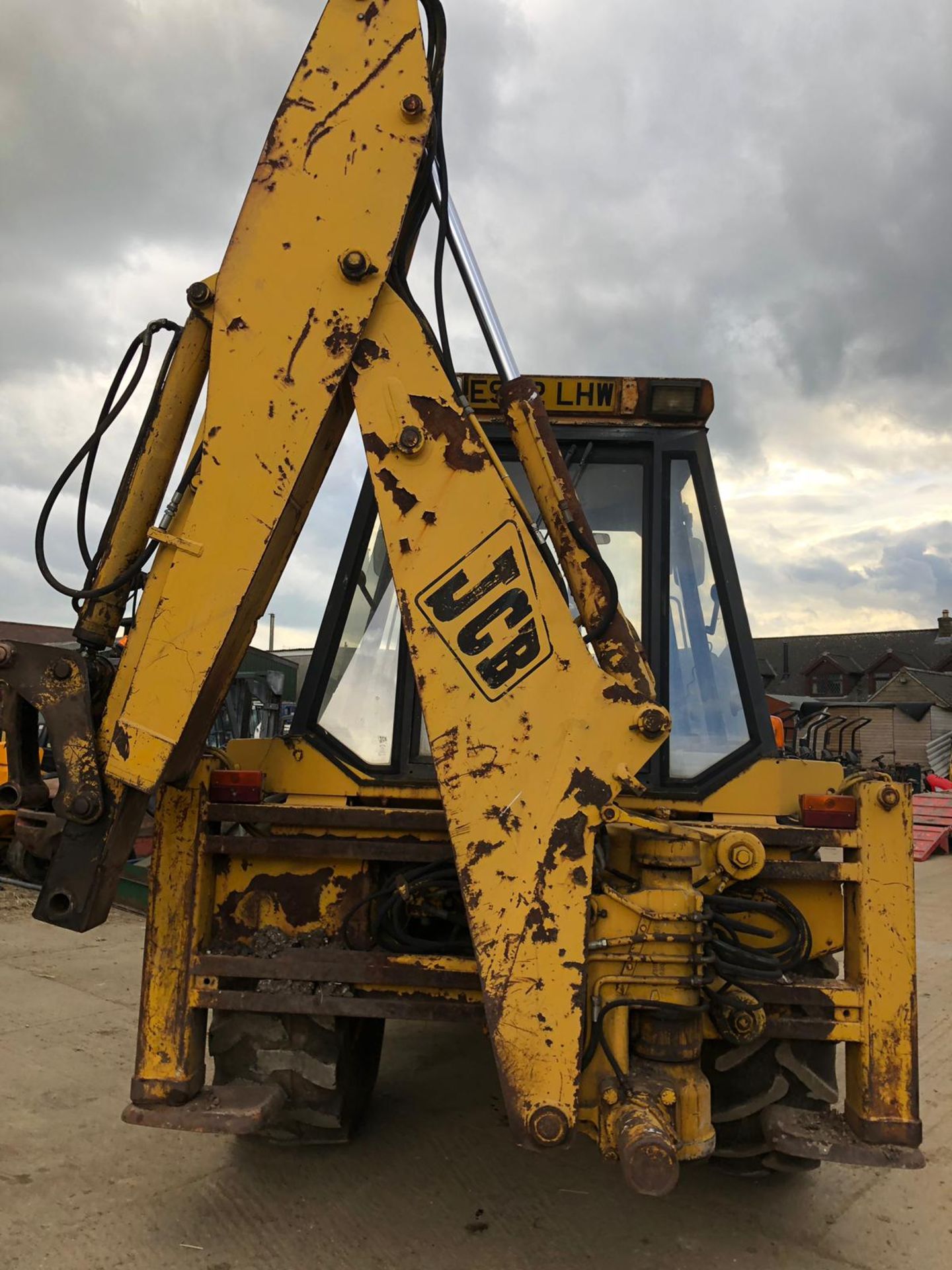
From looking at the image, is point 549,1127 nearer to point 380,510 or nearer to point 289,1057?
point 289,1057

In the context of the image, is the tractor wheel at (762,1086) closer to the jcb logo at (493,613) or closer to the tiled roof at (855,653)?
the jcb logo at (493,613)

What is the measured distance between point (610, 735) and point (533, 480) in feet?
2.53

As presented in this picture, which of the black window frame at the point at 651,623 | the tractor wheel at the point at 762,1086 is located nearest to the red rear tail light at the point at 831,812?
the black window frame at the point at 651,623

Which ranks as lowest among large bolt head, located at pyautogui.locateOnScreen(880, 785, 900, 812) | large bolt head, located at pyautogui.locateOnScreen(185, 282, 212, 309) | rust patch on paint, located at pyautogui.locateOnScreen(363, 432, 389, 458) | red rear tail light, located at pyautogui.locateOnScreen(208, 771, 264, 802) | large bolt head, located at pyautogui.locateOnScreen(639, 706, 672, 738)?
red rear tail light, located at pyautogui.locateOnScreen(208, 771, 264, 802)

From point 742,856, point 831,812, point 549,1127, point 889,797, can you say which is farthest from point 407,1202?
point 889,797

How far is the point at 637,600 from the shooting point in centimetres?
335

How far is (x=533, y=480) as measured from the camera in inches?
107

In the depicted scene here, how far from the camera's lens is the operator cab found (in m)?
3.26

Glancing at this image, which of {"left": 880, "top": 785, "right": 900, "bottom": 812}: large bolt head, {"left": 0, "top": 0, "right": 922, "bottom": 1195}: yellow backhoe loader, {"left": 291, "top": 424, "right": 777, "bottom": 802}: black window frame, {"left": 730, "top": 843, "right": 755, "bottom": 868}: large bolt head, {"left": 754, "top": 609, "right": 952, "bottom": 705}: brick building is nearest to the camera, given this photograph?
{"left": 0, "top": 0, "right": 922, "bottom": 1195}: yellow backhoe loader

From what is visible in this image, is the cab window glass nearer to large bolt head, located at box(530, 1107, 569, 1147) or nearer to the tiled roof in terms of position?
large bolt head, located at box(530, 1107, 569, 1147)

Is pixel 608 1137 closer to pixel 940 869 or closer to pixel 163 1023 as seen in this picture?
pixel 163 1023

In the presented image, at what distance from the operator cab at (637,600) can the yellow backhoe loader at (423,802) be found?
150 millimetres

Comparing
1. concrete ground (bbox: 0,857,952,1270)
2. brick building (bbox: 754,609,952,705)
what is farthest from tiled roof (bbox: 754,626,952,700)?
concrete ground (bbox: 0,857,952,1270)

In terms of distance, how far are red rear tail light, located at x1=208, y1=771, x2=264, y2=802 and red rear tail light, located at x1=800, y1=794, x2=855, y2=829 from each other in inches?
66.7
